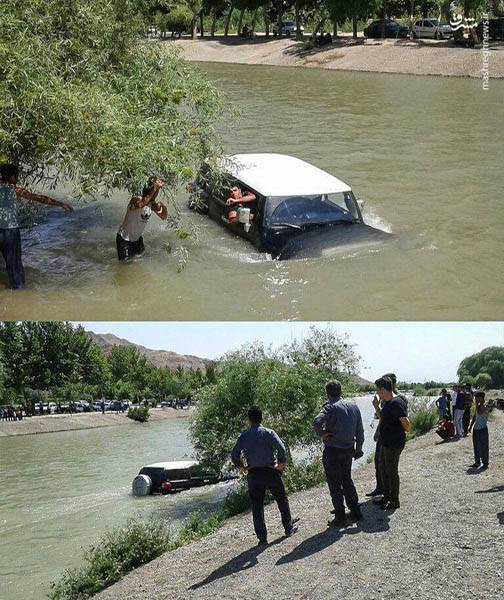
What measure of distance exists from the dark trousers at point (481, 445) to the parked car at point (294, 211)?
4.09 meters

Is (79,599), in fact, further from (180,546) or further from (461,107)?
(461,107)

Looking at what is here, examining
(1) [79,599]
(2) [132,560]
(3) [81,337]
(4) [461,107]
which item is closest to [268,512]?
(2) [132,560]

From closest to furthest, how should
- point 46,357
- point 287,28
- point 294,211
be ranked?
1. point 294,211
2. point 46,357
3. point 287,28

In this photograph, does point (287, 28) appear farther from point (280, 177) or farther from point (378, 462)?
point (378, 462)

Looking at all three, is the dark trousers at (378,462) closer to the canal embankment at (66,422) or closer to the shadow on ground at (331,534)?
the shadow on ground at (331,534)

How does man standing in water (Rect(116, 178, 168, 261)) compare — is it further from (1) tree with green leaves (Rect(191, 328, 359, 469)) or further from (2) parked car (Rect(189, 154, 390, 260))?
(1) tree with green leaves (Rect(191, 328, 359, 469))

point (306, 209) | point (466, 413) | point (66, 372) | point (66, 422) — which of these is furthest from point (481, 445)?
point (66, 372)

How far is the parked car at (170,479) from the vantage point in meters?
21.8

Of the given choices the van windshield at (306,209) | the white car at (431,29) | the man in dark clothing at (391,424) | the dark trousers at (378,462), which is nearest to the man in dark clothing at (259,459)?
the man in dark clothing at (391,424)

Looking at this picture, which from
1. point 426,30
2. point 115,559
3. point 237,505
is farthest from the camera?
point 426,30

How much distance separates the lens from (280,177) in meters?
15.0

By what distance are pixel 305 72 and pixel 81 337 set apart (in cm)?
3243

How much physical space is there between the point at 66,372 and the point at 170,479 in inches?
2266

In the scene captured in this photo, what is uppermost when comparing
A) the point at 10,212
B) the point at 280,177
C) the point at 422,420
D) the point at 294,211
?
the point at 280,177
